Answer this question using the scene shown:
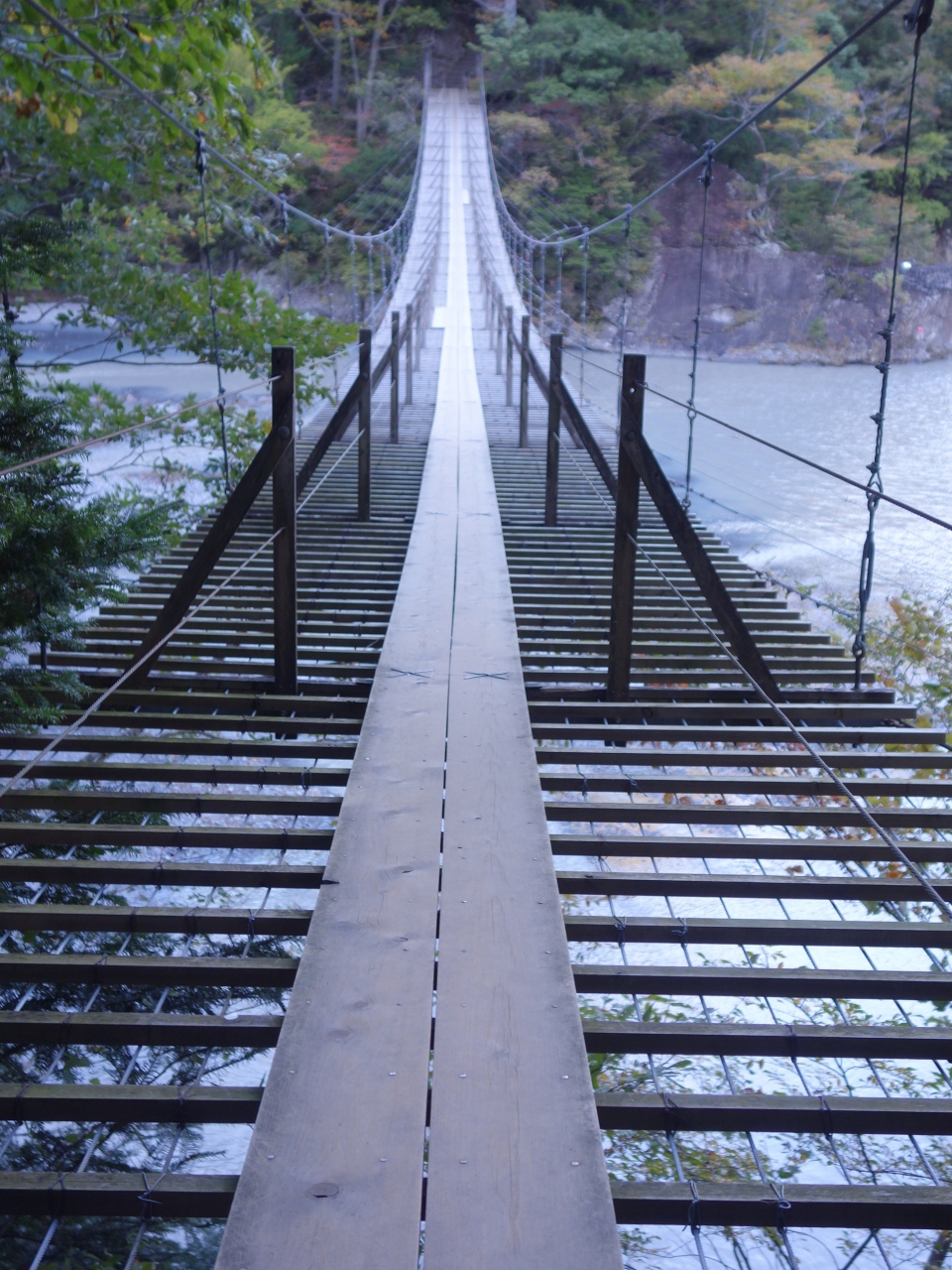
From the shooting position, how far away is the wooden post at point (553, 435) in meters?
3.82

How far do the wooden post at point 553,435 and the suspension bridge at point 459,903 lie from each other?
15.5 inches

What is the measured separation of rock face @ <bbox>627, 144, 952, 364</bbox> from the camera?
45.2 feet

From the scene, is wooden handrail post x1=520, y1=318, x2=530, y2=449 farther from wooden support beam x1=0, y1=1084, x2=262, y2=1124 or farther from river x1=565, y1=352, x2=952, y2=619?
wooden support beam x1=0, y1=1084, x2=262, y2=1124

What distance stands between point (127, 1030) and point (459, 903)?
382mm

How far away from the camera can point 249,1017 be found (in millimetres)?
1228

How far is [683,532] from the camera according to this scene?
2.24 metres

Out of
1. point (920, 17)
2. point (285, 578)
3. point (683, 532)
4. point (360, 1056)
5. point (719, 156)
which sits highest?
point (719, 156)

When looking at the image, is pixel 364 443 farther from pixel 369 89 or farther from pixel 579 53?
pixel 369 89

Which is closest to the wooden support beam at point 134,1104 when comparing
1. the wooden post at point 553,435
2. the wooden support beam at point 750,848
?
the wooden support beam at point 750,848

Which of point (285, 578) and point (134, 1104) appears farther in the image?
point (285, 578)

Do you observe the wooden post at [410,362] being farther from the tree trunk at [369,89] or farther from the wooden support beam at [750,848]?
the tree trunk at [369,89]

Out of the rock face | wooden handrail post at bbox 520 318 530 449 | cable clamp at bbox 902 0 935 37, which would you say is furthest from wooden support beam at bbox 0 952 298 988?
the rock face

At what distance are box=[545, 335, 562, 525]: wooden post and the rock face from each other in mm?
10639

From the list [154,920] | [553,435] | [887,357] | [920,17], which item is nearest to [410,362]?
[553,435]
